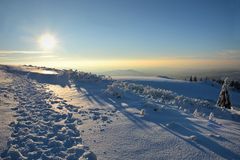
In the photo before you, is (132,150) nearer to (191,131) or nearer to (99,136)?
(99,136)

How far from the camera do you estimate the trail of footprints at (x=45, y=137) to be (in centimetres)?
595

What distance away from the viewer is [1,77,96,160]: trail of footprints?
5.95 m

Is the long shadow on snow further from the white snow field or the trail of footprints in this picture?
the trail of footprints

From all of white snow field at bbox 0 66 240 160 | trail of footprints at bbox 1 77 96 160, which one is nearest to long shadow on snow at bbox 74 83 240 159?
white snow field at bbox 0 66 240 160

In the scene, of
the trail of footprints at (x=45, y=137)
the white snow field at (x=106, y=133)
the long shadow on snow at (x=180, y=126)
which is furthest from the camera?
the long shadow on snow at (x=180, y=126)

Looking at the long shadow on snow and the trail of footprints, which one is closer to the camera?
the trail of footprints

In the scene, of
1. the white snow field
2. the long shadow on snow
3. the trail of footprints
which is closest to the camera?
the trail of footprints

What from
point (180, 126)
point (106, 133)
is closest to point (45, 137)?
point (106, 133)

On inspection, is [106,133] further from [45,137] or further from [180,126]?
[180,126]

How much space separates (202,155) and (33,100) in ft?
30.0

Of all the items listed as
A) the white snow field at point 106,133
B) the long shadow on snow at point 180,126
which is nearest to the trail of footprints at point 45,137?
the white snow field at point 106,133

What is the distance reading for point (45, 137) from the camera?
7.16 metres

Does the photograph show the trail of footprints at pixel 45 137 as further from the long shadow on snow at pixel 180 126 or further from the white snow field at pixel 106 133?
the long shadow on snow at pixel 180 126

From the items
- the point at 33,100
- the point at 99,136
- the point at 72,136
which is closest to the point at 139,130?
the point at 99,136
